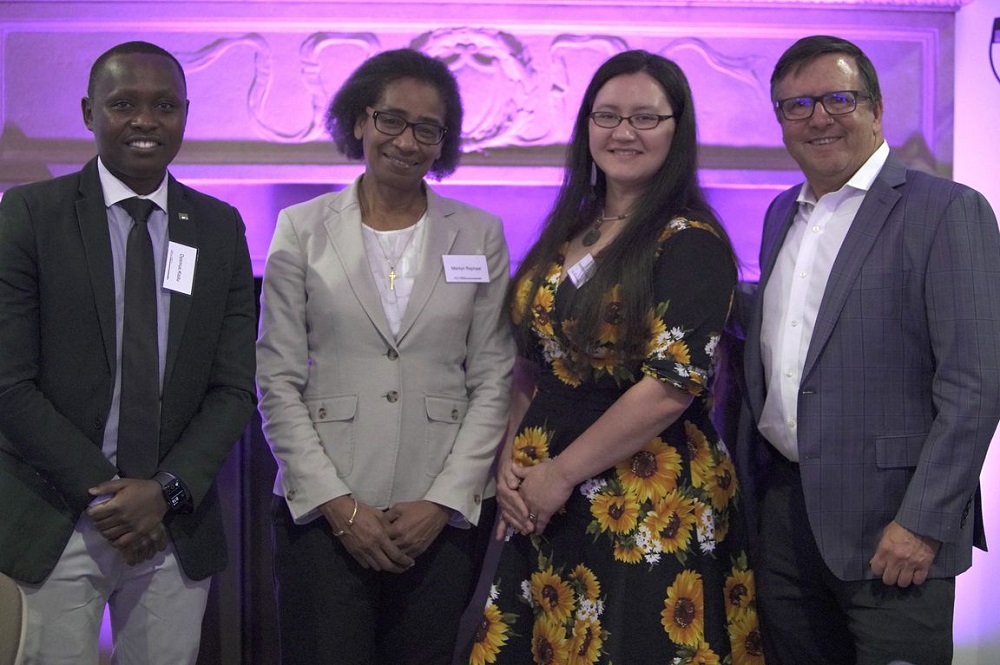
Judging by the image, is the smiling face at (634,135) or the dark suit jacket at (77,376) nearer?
the dark suit jacket at (77,376)

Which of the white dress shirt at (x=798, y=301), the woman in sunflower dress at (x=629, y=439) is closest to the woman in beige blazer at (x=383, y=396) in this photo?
the woman in sunflower dress at (x=629, y=439)

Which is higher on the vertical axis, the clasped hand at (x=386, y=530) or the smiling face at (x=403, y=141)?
the smiling face at (x=403, y=141)

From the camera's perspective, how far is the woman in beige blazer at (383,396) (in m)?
2.30

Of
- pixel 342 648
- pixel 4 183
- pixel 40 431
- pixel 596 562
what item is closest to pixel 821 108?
pixel 596 562

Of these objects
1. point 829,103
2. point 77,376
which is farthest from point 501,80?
point 77,376

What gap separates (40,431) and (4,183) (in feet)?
5.24

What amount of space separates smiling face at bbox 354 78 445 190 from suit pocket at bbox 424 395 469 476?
559 millimetres

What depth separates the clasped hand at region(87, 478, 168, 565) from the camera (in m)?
1.99

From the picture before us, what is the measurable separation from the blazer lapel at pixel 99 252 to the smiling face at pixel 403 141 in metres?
0.66

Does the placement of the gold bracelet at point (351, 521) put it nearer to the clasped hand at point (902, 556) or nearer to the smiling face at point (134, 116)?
the smiling face at point (134, 116)

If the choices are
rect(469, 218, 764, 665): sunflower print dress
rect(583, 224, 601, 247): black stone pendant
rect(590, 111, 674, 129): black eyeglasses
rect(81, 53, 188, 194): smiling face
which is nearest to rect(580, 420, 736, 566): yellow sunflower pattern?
rect(469, 218, 764, 665): sunflower print dress

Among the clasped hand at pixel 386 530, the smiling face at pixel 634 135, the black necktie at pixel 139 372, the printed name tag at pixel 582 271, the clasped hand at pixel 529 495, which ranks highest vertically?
the smiling face at pixel 634 135

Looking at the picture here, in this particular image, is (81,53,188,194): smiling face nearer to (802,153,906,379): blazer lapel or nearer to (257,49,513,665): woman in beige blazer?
(257,49,513,665): woman in beige blazer

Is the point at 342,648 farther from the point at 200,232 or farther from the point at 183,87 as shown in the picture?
the point at 183,87
